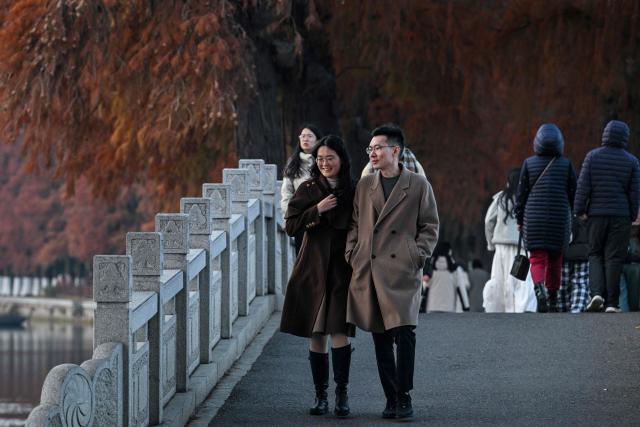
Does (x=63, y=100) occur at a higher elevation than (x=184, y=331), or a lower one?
higher

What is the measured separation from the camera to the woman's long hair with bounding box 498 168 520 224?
648 inches

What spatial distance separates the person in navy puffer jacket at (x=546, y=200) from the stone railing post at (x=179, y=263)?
5560mm

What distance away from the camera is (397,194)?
956cm

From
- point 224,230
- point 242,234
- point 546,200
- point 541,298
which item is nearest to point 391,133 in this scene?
point 224,230

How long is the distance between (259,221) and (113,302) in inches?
288

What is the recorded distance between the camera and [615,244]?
15195 mm

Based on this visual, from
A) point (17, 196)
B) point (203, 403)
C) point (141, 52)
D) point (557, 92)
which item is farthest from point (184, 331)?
point (17, 196)

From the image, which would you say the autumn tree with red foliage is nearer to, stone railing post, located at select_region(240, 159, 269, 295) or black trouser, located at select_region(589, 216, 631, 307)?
stone railing post, located at select_region(240, 159, 269, 295)

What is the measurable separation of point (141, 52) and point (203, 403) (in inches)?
456

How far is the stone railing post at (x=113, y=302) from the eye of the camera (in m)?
7.81

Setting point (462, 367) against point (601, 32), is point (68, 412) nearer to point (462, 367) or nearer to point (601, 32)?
point (462, 367)

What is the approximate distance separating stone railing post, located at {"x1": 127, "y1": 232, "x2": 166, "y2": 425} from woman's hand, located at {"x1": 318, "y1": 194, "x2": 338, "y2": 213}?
1.16 metres

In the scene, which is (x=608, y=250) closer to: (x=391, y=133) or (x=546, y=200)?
(x=546, y=200)

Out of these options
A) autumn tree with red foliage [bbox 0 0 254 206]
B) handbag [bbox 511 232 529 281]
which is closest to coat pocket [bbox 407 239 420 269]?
handbag [bbox 511 232 529 281]
